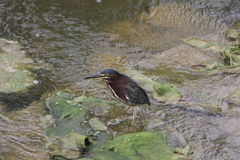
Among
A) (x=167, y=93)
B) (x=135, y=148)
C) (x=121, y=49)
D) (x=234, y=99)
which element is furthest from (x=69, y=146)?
(x=121, y=49)

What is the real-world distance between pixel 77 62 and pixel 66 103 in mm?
1589

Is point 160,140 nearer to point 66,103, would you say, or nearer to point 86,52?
point 66,103

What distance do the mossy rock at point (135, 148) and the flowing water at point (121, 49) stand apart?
1.15 feet

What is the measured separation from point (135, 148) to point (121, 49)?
342 cm

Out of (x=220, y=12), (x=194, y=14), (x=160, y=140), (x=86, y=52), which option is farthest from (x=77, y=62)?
(x=220, y=12)

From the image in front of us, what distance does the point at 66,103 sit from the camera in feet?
16.4

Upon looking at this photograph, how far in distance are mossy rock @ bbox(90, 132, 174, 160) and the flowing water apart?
35cm

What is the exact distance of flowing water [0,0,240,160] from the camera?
167 inches

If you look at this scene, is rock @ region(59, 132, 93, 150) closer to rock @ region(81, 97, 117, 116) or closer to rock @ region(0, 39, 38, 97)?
rock @ region(81, 97, 117, 116)

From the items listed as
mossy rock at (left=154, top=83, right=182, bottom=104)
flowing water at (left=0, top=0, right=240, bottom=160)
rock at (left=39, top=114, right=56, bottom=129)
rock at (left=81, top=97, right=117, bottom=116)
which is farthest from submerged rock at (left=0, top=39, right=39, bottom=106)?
mossy rock at (left=154, top=83, right=182, bottom=104)

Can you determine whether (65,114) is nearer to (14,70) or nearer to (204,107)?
(14,70)

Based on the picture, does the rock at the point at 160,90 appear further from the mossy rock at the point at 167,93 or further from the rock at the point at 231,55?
the rock at the point at 231,55

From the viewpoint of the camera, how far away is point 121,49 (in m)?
7.00

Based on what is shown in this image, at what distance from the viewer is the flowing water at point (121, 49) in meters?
4.24
